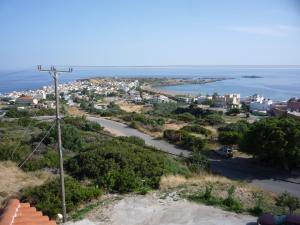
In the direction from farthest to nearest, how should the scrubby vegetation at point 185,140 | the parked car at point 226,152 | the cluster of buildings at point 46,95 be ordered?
1. the cluster of buildings at point 46,95
2. the scrubby vegetation at point 185,140
3. the parked car at point 226,152

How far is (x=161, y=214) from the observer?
12750 mm

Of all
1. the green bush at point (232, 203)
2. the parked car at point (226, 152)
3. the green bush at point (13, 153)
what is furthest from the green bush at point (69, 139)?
the green bush at point (232, 203)

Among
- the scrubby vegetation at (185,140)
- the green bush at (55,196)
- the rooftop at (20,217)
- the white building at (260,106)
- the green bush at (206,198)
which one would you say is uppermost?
the rooftop at (20,217)

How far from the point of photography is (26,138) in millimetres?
25469

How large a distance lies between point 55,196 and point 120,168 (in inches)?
151

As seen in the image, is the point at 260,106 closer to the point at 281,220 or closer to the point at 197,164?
the point at 197,164

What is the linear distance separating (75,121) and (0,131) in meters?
7.19

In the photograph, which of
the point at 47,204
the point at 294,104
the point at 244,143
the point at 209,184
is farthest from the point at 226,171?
the point at 294,104

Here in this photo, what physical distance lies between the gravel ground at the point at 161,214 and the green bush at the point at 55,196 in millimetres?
924

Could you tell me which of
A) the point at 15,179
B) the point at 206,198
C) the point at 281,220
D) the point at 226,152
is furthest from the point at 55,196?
the point at 226,152

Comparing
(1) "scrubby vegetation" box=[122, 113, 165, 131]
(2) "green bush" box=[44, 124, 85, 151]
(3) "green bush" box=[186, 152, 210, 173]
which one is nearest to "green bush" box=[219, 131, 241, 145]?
(1) "scrubby vegetation" box=[122, 113, 165, 131]

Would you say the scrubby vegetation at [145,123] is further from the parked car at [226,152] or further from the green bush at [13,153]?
the green bush at [13,153]

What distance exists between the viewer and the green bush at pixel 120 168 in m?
15.3

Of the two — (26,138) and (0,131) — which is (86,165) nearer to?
(26,138)
